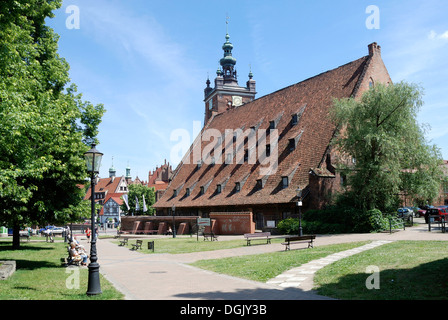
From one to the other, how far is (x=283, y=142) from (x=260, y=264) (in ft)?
81.8

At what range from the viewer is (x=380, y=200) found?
29.2 meters

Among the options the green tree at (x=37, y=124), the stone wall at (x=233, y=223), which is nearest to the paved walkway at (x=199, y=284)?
the green tree at (x=37, y=124)

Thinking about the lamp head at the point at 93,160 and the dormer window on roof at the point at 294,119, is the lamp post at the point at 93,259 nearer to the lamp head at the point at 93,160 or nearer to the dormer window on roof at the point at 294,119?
the lamp head at the point at 93,160

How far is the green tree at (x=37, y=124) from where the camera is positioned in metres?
14.0

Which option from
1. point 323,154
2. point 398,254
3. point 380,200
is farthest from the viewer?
point 323,154

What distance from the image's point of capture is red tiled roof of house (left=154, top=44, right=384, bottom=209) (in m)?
34.5

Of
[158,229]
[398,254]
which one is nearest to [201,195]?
[158,229]

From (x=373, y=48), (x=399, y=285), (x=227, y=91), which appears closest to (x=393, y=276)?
(x=399, y=285)

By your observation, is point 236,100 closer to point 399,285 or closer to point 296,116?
point 296,116

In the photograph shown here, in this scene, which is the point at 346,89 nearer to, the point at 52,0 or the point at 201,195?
the point at 201,195

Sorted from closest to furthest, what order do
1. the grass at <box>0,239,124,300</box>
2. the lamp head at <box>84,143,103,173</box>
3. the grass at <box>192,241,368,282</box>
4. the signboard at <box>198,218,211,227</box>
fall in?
the grass at <box>0,239,124,300</box>
the lamp head at <box>84,143,103,173</box>
the grass at <box>192,241,368,282</box>
the signboard at <box>198,218,211,227</box>

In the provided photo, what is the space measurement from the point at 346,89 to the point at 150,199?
2241 inches

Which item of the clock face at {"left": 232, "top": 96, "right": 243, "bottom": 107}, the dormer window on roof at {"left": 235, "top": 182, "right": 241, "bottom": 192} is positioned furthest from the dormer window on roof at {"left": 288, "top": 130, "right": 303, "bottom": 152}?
the clock face at {"left": 232, "top": 96, "right": 243, "bottom": 107}

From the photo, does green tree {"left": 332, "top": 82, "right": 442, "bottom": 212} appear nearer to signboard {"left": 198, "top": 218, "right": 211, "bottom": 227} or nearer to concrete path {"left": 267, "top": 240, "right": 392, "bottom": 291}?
signboard {"left": 198, "top": 218, "right": 211, "bottom": 227}
